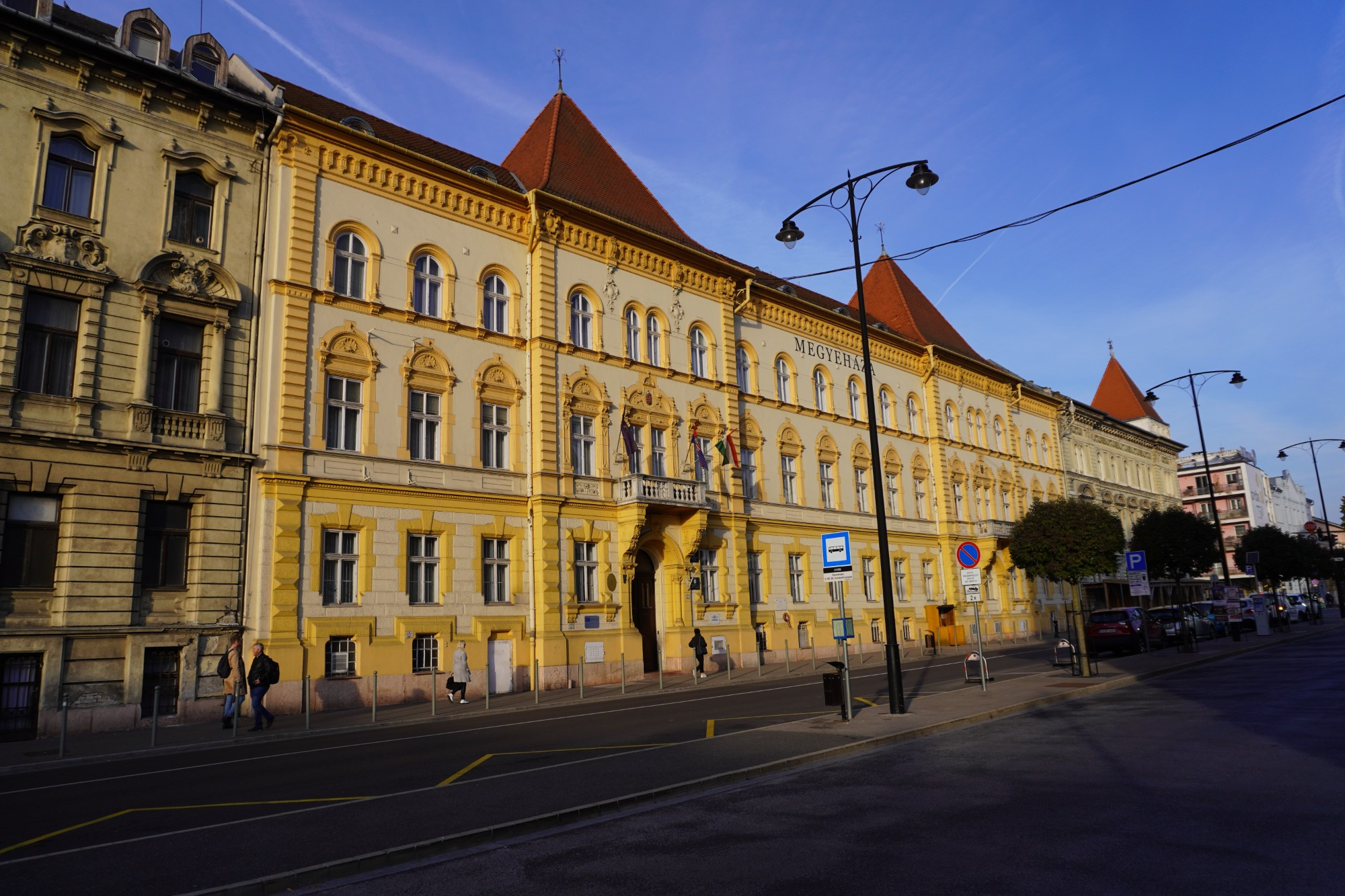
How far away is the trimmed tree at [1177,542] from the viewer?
54062mm

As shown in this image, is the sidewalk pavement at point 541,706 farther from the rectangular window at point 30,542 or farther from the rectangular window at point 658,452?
the rectangular window at point 658,452

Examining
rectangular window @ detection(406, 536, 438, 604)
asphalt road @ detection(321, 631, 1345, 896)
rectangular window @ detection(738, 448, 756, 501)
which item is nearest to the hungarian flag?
rectangular window @ detection(738, 448, 756, 501)

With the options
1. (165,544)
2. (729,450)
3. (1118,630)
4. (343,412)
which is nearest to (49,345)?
(165,544)

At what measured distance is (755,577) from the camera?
117 ft

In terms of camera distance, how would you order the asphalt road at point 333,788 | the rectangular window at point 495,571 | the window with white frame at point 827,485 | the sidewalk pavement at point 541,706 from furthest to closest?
1. the window with white frame at point 827,485
2. the rectangular window at point 495,571
3. the sidewalk pavement at point 541,706
4. the asphalt road at point 333,788

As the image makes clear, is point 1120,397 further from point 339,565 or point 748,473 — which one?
point 339,565

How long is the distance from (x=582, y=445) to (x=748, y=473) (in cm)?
903

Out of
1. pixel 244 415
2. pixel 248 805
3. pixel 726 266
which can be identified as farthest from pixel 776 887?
pixel 726 266

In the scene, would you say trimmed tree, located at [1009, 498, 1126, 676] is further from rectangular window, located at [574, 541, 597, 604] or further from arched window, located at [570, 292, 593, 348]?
arched window, located at [570, 292, 593, 348]

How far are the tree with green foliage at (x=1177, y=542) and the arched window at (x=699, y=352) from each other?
33.6 m

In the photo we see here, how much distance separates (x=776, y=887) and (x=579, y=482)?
23.6 meters

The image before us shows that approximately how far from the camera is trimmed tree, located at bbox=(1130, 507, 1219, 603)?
177ft

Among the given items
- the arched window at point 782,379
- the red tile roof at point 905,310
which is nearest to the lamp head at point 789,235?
the arched window at point 782,379

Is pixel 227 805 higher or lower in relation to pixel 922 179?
lower
